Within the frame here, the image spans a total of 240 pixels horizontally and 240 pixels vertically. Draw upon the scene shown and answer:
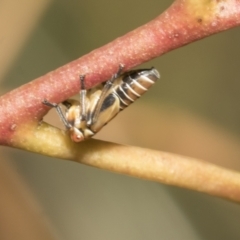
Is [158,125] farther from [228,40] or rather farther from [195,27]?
[195,27]

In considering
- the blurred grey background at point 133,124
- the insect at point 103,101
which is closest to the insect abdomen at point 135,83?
the insect at point 103,101

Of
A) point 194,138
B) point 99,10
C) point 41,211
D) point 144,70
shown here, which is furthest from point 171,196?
point 144,70

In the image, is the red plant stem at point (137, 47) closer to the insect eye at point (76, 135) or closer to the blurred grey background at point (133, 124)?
the insect eye at point (76, 135)

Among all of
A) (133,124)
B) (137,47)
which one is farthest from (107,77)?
(133,124)

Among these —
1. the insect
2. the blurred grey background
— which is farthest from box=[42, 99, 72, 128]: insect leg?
the blurred grey background

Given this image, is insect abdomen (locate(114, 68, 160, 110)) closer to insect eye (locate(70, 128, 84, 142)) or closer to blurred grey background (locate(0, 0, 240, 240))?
insect eye (locate(70, 128, 84, 142))
